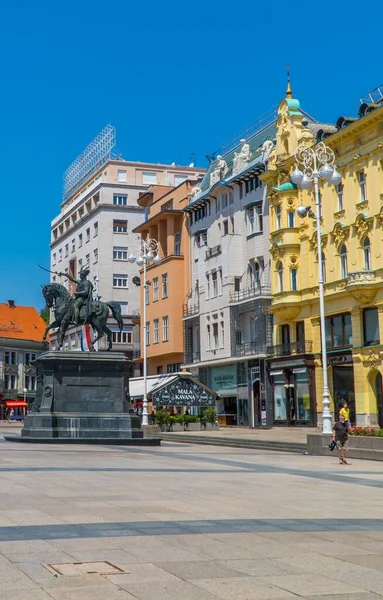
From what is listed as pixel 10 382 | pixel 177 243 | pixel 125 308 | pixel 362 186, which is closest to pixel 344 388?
pixel 362 186

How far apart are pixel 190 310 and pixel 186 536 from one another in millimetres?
60324

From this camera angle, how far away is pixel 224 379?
63.1 meters

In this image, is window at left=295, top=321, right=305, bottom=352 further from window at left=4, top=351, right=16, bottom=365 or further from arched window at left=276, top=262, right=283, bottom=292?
window at left=4, top=351, right=16, bottom=365

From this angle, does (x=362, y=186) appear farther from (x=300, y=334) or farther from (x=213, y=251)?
(x=213, y=251)

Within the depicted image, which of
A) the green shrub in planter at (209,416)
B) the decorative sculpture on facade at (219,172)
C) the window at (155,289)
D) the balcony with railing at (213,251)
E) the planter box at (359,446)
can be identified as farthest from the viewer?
the window at (155,289)

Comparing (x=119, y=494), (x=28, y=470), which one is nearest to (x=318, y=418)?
(x=28, y=470)

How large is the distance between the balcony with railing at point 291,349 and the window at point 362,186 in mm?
10160

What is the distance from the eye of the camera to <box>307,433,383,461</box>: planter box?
2716 cm

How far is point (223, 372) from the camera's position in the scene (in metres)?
63.4

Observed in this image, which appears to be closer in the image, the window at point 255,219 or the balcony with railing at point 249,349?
the balcony with railing at point 249,349

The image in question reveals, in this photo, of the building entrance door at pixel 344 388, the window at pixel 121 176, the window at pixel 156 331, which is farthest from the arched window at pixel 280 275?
the window at pixel 121 176

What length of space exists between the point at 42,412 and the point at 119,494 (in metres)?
20.7

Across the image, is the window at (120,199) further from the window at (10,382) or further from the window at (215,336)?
the window at (215,336)

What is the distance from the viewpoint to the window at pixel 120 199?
95.3 m
